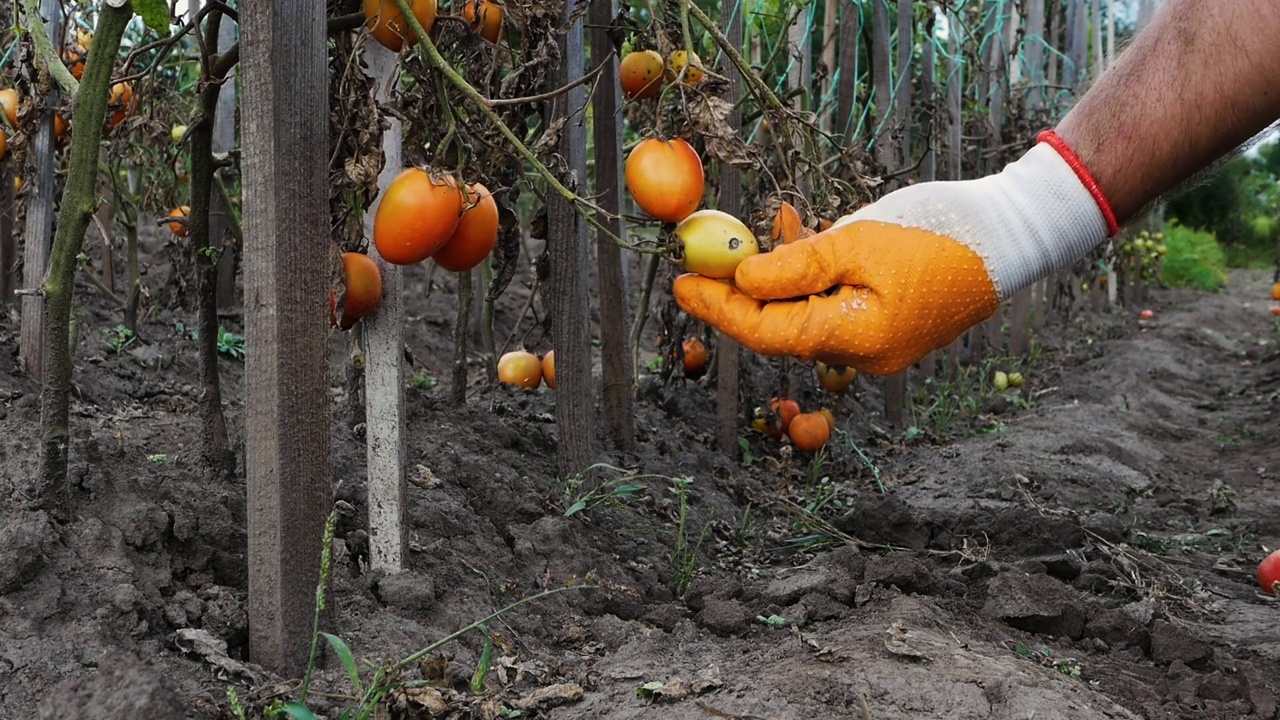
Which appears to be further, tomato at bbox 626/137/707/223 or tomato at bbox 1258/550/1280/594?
tomato at bbox 1258/550/1280/594

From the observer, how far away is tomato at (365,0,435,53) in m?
1.68

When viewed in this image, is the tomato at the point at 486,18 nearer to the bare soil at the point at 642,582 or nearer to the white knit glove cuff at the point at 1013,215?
the white knit glove cuff at the point at 1013,215

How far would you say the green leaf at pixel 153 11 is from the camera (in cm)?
169

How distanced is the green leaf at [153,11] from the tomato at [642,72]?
922mm

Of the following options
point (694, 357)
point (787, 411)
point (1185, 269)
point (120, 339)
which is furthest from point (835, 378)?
point (1185, 269)

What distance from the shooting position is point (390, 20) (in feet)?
5.57

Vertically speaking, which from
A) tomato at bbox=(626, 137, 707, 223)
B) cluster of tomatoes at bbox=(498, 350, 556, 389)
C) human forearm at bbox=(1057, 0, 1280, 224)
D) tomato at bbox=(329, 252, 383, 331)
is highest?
human forearm at bbox=(1057, 0, 1280, 224)

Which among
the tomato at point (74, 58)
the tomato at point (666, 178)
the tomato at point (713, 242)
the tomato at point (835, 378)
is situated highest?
the tomato at point (74, 58)

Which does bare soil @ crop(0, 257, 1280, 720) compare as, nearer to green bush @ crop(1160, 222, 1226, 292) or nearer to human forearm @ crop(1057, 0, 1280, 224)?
human forearm @ crop(1057, 0, 1280, 224)

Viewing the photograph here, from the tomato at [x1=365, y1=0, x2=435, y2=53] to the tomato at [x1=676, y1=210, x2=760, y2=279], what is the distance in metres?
0.52

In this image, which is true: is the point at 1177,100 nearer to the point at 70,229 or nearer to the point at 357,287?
the point at 357,287

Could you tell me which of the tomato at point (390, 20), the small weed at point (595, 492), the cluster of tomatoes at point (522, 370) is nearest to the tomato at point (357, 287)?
the tomato at point (390, 20)


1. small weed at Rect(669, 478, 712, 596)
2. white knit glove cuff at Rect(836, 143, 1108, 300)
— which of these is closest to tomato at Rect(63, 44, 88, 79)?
small weed at Rect(669, 478, 712, 596)

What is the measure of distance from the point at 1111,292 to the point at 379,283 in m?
11.9
